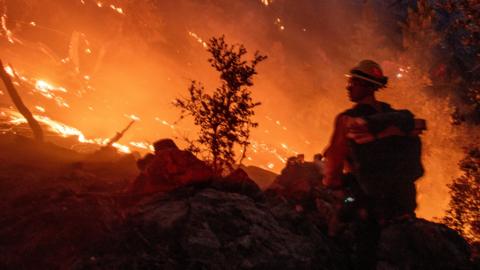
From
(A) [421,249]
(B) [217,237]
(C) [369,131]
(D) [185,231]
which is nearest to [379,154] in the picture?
(C) [369,131]

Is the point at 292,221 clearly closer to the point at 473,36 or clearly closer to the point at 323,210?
the point at 323,210

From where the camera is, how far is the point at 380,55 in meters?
43.2

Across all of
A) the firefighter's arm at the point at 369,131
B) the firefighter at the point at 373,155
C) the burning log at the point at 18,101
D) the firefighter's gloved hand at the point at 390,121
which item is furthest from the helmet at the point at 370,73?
the burning log at the point at 18,101

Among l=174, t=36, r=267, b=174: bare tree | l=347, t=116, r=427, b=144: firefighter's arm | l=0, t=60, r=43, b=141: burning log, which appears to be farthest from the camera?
l=0, t=60, r=43, b=141: burning log

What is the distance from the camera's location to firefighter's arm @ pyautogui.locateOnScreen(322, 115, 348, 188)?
4.23 metres

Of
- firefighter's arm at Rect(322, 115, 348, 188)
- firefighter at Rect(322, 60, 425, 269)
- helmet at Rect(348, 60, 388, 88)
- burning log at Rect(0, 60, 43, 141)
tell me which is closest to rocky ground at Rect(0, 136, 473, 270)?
Answer: firefighter at Rect(322, 60, 425, 269)

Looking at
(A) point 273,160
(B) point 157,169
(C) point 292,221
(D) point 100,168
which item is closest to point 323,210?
(C) point 292,221

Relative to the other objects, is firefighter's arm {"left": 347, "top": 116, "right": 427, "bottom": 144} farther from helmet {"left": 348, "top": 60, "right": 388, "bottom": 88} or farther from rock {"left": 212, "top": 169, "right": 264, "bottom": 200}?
rock {"left": 212, "top": 169, "right": 264, "bottom": 200}

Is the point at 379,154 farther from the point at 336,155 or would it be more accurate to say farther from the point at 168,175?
the point at 168,175

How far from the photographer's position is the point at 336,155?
4328mm

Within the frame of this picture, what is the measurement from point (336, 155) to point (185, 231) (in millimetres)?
2928

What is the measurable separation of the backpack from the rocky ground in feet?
7.14

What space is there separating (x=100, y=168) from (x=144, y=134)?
86258 mm

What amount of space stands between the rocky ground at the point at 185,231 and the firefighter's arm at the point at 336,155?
1918mm
